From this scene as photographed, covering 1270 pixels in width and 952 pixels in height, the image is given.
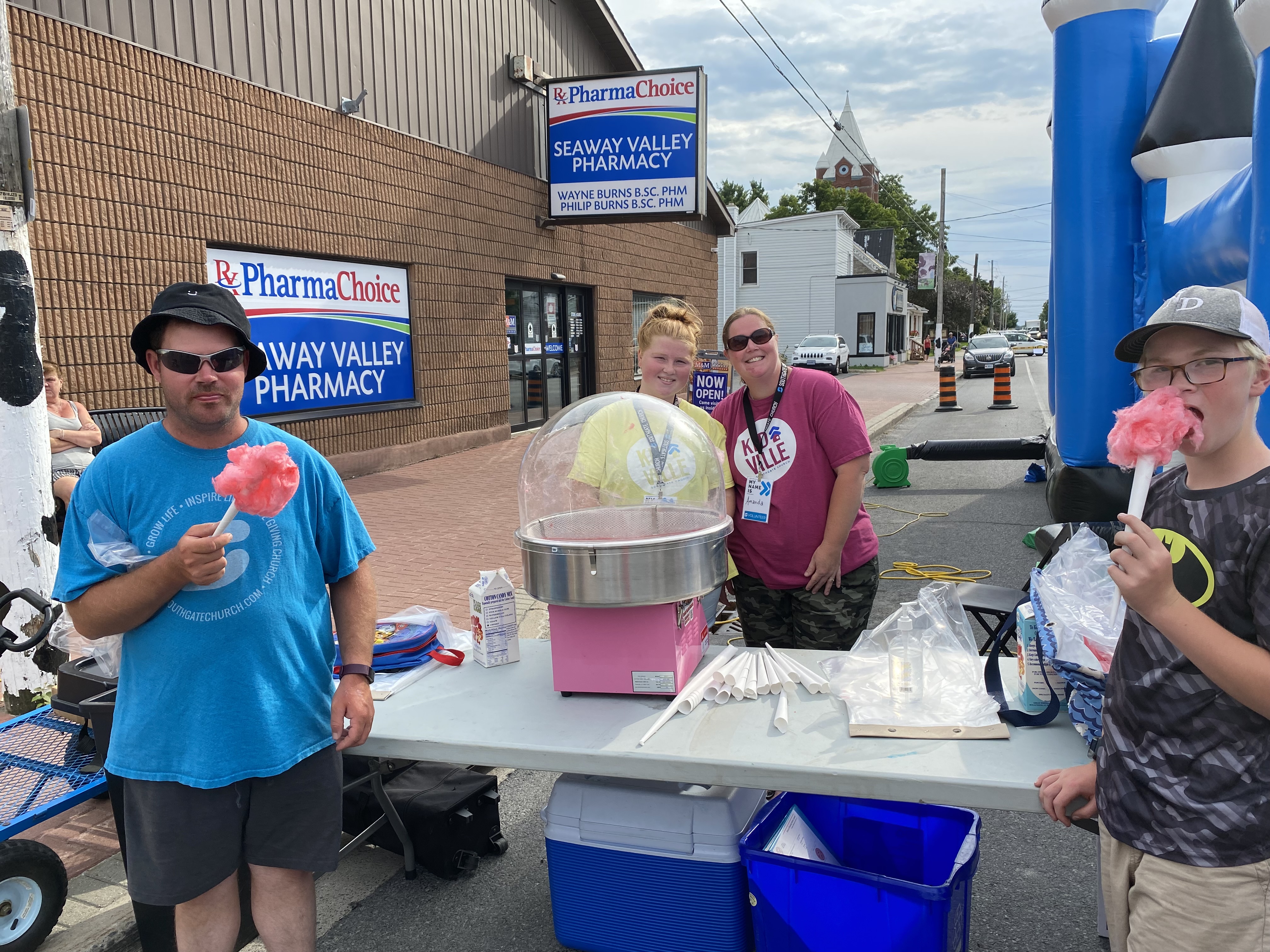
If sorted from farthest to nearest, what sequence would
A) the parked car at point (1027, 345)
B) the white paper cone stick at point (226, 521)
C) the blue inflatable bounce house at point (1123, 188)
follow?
the parked car at point (1027, 345) < the blue inflatable bounce house at point (1123, 188) < the white paper cone stick at point (226, 521)

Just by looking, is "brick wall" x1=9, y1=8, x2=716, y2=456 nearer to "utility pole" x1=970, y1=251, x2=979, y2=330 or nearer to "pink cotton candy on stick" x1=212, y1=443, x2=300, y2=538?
"pink cotton candy on stick" x1=212, y1=443, x2=300, y2=538

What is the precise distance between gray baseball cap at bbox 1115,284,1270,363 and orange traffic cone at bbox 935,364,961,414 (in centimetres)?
1901

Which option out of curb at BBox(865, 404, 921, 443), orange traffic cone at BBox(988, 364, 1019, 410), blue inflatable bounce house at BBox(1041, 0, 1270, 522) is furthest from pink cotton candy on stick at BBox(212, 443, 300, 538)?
orange traffic cone at BBox(988, 364, 1019, 410)

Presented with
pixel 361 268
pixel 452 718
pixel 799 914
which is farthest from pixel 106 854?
pixel 361 268

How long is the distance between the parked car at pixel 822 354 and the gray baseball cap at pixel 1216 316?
1236 inches

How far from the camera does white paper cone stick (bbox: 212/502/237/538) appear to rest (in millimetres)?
1800

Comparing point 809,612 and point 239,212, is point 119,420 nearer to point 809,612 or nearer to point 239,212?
point 239,212

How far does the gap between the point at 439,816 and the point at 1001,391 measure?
20.7 m

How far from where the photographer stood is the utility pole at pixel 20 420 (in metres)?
3.89

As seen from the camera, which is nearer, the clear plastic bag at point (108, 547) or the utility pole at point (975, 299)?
the clear plastic bag at point (108, 547)

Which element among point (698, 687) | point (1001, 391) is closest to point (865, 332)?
point (1001, 391)

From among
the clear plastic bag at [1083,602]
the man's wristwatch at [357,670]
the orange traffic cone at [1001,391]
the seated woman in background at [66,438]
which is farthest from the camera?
the orange traffic cone at [1001,391]

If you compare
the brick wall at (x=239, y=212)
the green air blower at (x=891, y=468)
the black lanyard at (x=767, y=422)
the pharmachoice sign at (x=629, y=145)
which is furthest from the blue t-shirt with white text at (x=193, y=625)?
the pharmachoice sign at (x=629, y=145)

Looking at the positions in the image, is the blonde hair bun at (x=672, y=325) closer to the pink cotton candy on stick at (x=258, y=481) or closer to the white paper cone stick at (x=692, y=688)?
the white paper cone stick at (x=692, y=688)
